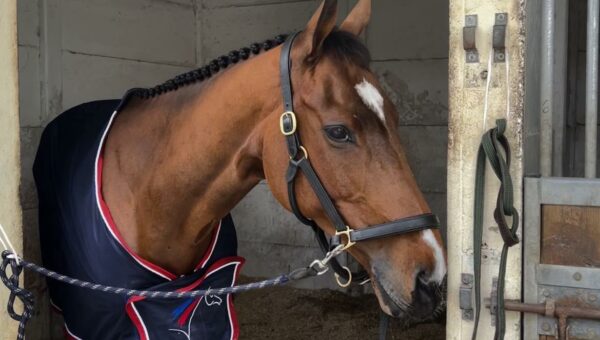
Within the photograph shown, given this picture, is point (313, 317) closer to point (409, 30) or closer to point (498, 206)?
point (409, 30)

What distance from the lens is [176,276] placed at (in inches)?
80.7

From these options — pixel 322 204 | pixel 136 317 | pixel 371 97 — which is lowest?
pixel 136 317

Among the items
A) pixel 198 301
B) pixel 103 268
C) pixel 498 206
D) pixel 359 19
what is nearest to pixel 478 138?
pixel 498 206

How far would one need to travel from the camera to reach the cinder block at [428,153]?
12.1ft

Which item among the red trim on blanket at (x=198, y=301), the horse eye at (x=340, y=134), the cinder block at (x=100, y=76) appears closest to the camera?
the horse eye at (x=340, y=134)

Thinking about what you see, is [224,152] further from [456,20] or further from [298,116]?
[456,20]

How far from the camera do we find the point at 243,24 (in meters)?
4.02

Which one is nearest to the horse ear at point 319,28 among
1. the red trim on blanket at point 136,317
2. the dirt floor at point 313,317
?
the red trim on blanket at point 136,317

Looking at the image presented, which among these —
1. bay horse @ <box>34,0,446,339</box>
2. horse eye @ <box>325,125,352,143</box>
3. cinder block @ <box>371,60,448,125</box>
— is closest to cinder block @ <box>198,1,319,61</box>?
cinder block @ <box>371,60,448,125</box>

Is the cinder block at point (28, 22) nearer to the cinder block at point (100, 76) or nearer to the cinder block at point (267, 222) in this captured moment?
the cinder block at point (100, 76)

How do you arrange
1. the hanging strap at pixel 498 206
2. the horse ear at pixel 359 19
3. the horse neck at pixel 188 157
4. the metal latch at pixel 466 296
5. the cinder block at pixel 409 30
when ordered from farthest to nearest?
the cinder block at pixel 409 30 → the horse ear at pixel 359 19 → the horse neck at pixel 188 157 → the metal latch at pixel 466 296 → the hanging strap at pixel 498 206

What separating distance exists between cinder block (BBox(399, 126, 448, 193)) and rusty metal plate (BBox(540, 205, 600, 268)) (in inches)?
90.2

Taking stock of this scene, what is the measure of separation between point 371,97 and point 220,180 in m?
0.53

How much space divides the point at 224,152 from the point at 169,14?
214cm
